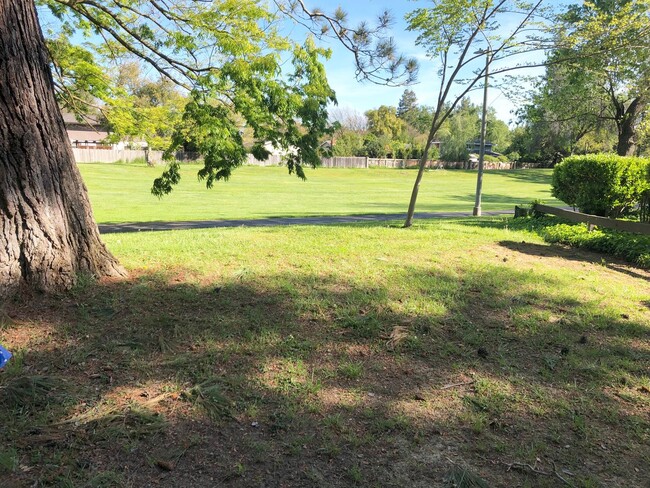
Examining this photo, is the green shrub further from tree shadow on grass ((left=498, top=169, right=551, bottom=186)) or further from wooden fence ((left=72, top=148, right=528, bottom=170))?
tree shadow on grass ((left=498, top=169, right=551, bottom=186))

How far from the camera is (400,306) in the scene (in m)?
4.76

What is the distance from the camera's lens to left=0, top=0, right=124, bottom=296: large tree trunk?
3.81 m

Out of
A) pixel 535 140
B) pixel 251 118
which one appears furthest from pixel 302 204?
pixel 535 140

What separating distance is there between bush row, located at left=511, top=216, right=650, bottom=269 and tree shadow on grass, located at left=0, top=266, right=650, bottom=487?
359 cm

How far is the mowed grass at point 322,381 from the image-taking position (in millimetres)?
2537

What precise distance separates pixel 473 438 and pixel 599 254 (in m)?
6.95

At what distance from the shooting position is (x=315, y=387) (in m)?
3.28

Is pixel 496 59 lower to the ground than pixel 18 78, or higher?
higher

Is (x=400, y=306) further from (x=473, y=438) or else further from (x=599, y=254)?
(x=599, y=254)

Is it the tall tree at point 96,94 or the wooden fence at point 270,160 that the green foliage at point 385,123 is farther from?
the tall tree at point 96,94

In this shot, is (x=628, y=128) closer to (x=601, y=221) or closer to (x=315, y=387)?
(x=601, y=221)

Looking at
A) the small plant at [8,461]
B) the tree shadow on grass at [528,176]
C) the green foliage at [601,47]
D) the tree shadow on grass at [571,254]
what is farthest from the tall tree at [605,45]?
the tree shadow on grass at [528,176]

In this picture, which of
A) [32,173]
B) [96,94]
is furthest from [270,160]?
[32,173]

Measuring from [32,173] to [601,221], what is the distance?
9661mm
